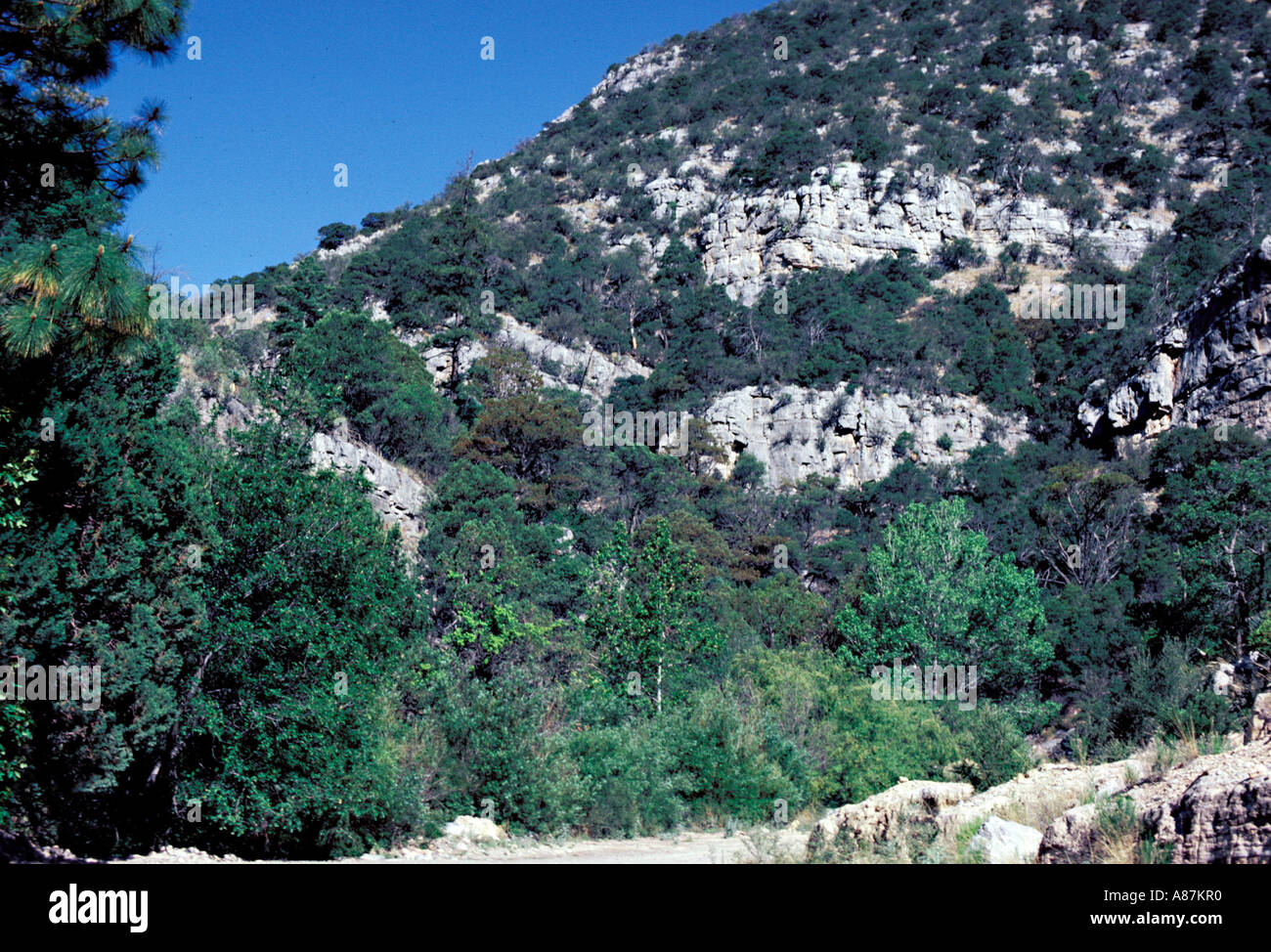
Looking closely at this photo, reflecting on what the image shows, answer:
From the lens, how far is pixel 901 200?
74.5m

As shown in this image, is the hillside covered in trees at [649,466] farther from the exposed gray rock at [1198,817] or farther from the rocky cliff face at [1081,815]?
the exposed gray rock at [1198,817]

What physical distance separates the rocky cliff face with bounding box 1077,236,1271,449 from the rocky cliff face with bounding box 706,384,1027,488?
6.70 metres

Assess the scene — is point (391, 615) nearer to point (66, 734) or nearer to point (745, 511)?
point (66, 734)

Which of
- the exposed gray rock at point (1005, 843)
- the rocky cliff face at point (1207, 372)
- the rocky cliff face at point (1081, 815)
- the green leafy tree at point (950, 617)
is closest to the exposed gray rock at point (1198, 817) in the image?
the rocky cliff face at point (1081, 815)

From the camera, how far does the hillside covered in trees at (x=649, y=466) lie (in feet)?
35.8

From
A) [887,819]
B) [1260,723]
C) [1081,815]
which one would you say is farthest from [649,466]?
[1081,815]

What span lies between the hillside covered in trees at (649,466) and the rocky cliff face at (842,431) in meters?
0.97

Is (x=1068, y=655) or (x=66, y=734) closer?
(x=66, y=734)

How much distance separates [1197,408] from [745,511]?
85.1 feet

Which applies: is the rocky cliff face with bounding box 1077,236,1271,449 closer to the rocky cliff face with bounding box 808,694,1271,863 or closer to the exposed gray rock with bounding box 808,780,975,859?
the rocky cliff face with bounding box 808,694,1271,863

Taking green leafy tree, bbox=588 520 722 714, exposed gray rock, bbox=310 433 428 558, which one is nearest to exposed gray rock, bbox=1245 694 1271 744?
green leafy tree, bbox=588 520 722 714

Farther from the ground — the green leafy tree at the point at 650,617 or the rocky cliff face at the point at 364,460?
the rocky cliff face at the point at 364,460

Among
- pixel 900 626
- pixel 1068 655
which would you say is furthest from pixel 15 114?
pixel 1068 655

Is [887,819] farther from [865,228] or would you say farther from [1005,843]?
[865,228]
